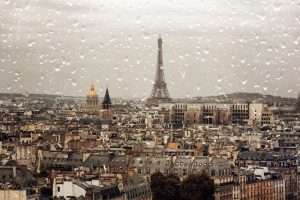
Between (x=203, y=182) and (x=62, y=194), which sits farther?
(x=203, y=182)

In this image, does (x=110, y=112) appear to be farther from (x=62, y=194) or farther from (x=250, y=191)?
(x=62, y=194)

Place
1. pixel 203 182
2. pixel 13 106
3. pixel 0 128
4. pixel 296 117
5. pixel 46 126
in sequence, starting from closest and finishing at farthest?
pixel 203 182 < pixel 13 106 < pixel 0 128 < pixel 46 126 < pixel 296 117

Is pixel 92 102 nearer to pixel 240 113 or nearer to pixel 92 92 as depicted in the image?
pixel 92 92

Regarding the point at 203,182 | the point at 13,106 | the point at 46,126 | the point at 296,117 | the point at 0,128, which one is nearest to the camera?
the point at 203,182

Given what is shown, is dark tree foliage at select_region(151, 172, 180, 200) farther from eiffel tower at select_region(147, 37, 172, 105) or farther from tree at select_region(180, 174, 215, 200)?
eiffel tower at select_region(147, 37, 172, 105)

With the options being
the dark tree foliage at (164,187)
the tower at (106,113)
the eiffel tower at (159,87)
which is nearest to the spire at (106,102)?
the tower at (106,113)

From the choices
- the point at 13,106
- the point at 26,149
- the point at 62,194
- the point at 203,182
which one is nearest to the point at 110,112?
the point at 26,149

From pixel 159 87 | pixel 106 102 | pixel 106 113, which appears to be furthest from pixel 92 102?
pixel 159 87
